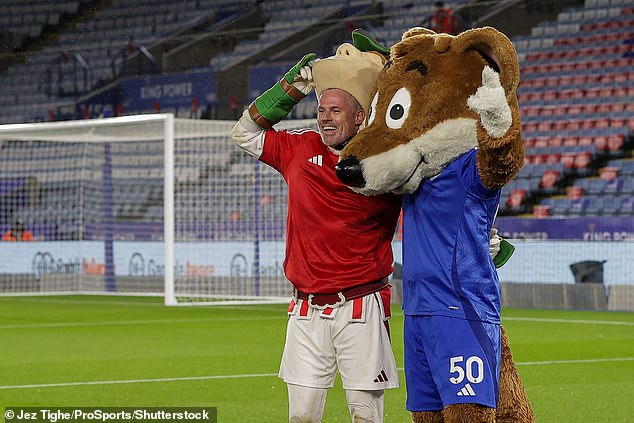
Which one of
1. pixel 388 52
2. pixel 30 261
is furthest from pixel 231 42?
pixel 388 52

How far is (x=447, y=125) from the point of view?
4105 millimetres

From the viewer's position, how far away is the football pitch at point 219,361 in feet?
24.3

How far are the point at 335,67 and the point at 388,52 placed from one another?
0.24 metres

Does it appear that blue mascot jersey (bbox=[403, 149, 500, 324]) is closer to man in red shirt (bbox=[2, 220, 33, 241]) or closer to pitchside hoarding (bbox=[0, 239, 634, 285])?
pitchside hoarding (bbox=[0, 239, 634, 285])

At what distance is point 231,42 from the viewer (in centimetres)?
2569

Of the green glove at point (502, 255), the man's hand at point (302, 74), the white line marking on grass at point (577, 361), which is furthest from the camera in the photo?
the white line marking on grass at point (577, 361)

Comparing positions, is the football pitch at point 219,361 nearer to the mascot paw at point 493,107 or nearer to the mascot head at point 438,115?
the mascot head at point 438,115

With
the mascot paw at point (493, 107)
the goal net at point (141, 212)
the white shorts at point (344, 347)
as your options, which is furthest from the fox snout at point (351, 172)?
the goal net at point (141, 212)

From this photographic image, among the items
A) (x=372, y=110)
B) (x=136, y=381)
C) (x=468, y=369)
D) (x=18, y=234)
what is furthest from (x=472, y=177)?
(x=18, y=234)

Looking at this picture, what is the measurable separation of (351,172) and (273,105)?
29.7 inches

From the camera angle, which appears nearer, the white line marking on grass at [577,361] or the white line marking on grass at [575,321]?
the white line marking on grass at [577,361]

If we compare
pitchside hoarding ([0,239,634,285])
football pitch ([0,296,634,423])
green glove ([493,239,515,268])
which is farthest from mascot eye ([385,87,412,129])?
pitchside hoarding ([0,239,634,285])

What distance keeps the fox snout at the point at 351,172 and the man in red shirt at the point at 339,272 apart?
1.14ft

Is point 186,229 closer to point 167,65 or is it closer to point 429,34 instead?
point 167,65
